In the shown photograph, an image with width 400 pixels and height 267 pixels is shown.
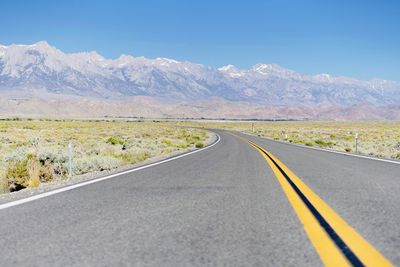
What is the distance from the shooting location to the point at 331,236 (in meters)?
A: 4.28

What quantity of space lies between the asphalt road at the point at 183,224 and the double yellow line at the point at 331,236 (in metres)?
0.10

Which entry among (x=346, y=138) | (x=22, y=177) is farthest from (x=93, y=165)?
(x=346, y=138)

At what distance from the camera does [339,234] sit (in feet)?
14.3

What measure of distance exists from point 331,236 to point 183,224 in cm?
161

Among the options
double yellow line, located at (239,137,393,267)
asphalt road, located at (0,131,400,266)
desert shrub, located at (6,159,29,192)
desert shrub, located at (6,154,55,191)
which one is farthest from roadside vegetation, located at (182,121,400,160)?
desert shrub, located at (6,159,29,192)

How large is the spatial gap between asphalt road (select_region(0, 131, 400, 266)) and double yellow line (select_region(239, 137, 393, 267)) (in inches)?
3.8

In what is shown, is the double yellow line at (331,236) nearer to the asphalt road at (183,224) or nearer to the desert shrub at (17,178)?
the asphalt road at (183,224)

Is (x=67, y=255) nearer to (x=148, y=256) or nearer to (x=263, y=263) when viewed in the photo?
(x=148, y=256)

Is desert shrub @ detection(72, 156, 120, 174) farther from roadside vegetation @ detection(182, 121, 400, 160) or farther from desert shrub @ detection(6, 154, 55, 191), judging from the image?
roadside vegetation @ detection(182, 121, 400, 160)

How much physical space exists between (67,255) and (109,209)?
2048 mm

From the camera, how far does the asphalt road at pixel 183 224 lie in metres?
3.73

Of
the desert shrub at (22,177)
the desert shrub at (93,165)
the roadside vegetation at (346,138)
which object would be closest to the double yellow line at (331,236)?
the desert shrub at (22,177)

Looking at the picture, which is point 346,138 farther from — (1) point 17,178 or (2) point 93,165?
(1) point 17,178

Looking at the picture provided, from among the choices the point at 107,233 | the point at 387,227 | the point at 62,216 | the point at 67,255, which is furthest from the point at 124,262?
the point at 387,227
